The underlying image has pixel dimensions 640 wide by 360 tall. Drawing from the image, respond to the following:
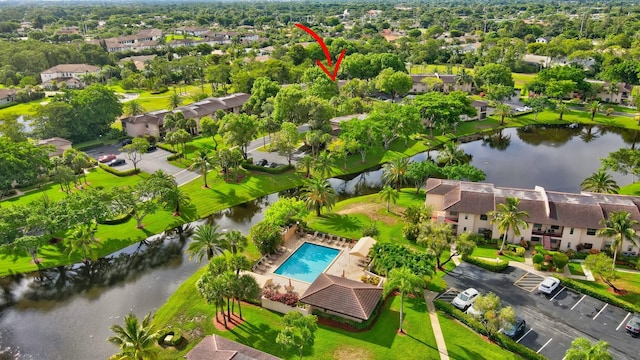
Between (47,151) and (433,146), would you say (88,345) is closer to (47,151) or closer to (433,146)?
A: (47,151)

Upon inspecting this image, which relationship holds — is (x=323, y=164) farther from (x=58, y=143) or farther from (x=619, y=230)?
(x=58, y=143)

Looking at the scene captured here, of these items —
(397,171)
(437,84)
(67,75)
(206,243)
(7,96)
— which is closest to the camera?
(206,243)

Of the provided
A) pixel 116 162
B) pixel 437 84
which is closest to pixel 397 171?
pixel 116 162

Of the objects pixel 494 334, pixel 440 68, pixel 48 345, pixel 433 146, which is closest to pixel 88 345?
pixel 48 345

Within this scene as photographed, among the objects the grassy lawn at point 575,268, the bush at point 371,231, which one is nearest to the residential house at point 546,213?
the grassy lawn at point 575,268

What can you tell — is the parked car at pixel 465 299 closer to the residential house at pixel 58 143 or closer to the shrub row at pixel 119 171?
the shrub row at pixel 119 171

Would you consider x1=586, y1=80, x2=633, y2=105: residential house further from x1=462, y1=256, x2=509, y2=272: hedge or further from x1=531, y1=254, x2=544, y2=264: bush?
x1=462, y1=256, x2=509, y2=272: hedge

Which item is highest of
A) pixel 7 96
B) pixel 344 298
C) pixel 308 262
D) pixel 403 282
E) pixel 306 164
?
pixel 7 96
